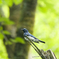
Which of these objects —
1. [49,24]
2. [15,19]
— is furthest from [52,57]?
[49,24]

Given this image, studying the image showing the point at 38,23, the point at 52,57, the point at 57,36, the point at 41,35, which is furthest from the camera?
the point at 38,23

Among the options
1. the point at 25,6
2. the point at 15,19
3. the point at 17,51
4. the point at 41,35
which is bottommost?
the point at 17,51

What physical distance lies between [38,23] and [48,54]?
7052mm

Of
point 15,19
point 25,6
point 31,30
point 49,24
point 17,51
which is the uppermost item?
point 49,24

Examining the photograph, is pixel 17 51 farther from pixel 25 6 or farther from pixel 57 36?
pixel 57 36

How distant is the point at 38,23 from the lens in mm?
8914

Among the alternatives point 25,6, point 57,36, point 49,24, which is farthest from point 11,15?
point 49,24

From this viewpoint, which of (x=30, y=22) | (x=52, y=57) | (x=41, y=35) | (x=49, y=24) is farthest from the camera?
(x=49, y=24)

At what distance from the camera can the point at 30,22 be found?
167 inches

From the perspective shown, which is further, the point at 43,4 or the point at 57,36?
the point at 57,36

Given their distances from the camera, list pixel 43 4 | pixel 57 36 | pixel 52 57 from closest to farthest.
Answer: pixel 52 57 → pixel 43 4 → pixel 57 36

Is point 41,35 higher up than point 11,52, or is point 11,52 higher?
point 41,35

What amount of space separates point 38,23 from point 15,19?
12.4ft

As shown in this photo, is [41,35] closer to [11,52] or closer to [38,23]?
[38,23]
